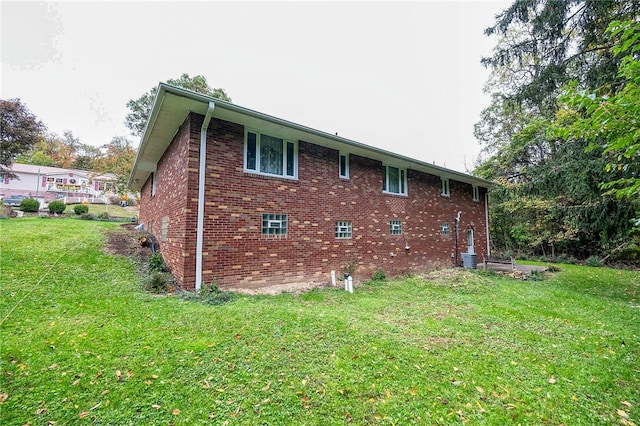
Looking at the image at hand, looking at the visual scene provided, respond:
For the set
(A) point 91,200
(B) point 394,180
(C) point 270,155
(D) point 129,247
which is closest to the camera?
(C) point 270,155

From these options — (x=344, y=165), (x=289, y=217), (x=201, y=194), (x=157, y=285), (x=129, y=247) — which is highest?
(x=344, y=165)

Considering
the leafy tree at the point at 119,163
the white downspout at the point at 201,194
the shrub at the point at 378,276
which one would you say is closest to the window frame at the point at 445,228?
the shrub at the point at 378,276

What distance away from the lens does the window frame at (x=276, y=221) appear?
7034 millimetres

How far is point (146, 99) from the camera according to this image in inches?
880

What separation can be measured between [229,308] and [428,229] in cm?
967

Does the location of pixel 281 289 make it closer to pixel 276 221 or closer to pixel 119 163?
pixel 276 221

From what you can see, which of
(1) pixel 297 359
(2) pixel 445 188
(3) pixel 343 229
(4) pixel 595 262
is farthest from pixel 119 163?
(4) pixel 595 262

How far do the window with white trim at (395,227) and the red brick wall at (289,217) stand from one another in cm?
21

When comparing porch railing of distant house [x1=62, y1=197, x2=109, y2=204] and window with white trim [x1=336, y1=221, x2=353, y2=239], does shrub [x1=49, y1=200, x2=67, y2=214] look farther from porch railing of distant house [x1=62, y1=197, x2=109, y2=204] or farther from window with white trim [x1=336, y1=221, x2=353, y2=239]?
window with white trim [x1=336, y1=221, x2=353, y2=239]

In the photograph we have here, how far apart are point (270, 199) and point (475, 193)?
13.1 m

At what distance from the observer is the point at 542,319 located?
5422 millimetres

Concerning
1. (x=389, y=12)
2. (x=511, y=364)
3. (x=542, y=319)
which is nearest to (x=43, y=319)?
(x=511, y=364)

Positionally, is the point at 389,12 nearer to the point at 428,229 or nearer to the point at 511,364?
the point at 428,229

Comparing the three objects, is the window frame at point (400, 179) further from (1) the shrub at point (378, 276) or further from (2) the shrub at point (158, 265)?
(2) the shrub at point (158, 265)
